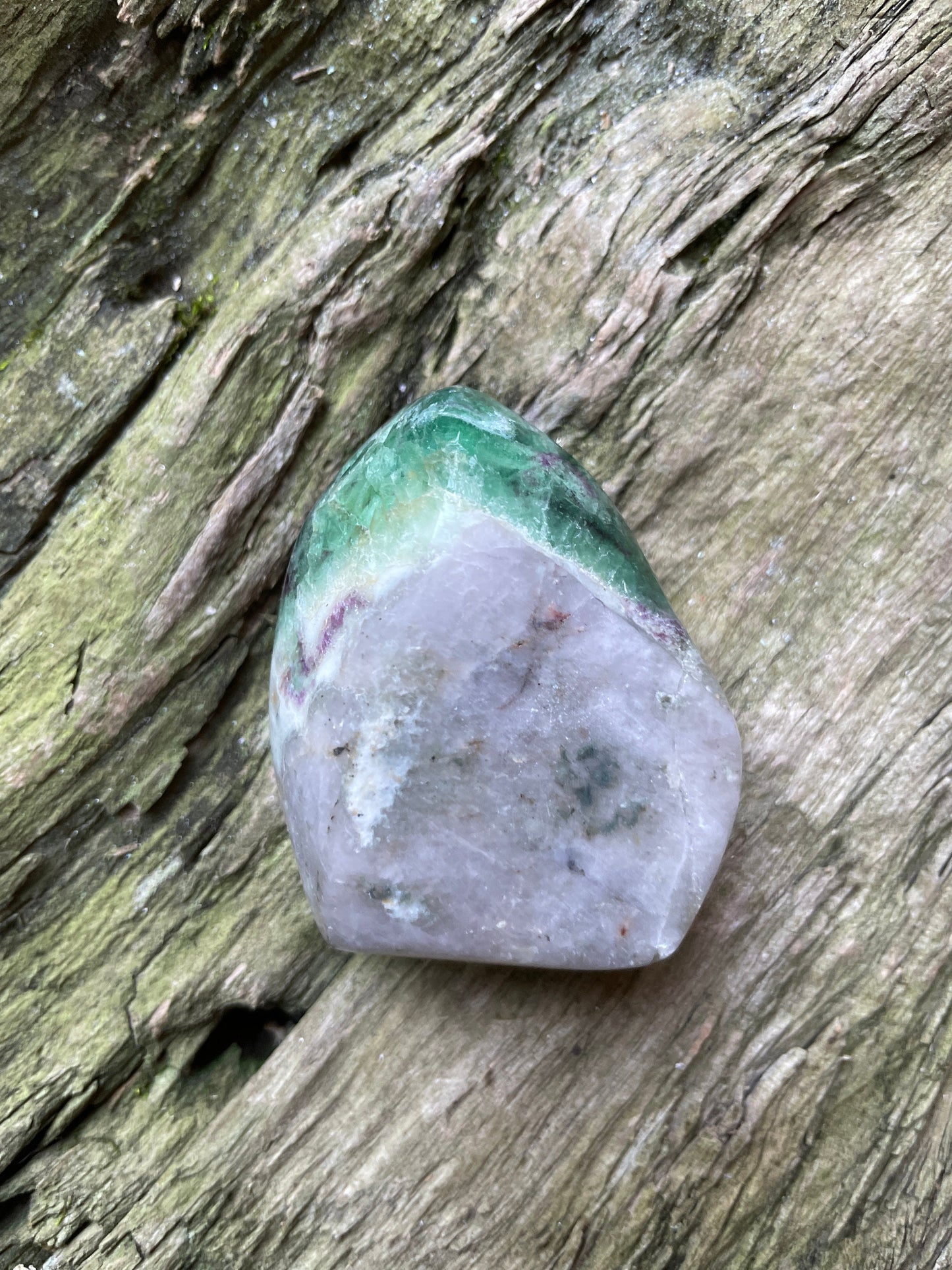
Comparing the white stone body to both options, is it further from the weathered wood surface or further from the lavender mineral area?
the weathered wood surface

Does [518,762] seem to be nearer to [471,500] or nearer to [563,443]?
[471,500]

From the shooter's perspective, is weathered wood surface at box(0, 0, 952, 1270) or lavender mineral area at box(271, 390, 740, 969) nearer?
lavender mineral area at box(271, 390, 740, 969)

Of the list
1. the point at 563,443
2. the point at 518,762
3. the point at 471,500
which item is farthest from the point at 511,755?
the point at 563,443

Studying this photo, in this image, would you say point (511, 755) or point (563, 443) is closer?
point (511, 755)

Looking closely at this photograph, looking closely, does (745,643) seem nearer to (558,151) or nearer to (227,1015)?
(558,151)

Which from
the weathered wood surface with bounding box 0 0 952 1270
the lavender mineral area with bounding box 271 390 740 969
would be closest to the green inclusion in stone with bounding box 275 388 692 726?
the lavender mineral area with bounding box 271 390 740 969

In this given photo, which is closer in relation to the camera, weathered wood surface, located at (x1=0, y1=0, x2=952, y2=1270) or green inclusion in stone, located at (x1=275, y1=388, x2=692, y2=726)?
green inclusion in stone, located at (x1=275, y1=388, x2=692, y2=726)
